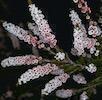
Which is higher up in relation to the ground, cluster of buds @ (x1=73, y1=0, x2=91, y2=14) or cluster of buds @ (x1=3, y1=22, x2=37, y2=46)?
cluster of buds @ (x1=73, y1=0, x2=91, y2=14)

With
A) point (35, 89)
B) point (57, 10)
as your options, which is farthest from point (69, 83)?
point (57, 10)

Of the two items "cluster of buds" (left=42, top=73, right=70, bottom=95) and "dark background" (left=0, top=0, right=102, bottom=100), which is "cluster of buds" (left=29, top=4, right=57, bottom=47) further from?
"dark background" (left=0, top=0, right=102, bottom=100)

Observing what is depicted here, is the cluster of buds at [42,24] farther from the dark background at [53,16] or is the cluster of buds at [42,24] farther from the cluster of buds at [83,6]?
the dark background at [53,16]

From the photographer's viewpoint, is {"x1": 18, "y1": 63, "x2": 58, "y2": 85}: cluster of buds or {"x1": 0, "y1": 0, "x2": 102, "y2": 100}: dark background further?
{"x1": 0, "y1": 0, "x2": 102, "y2": 100}: dark background

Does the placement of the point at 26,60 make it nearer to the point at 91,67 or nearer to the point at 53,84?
the point at 53,84

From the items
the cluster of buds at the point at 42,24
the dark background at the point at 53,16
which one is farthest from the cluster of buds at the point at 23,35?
the dark background at the point at 53,16

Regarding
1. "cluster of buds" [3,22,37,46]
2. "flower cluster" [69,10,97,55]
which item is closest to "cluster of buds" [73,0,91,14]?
"flower cluster" [69,10,97,55]

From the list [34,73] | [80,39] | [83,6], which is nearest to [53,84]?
[34,73]

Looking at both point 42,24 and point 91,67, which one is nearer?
point 42,24

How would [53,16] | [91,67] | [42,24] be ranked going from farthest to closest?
1. [53,16]
2. [91,67]
3. [42,24]
